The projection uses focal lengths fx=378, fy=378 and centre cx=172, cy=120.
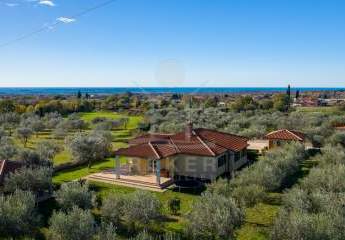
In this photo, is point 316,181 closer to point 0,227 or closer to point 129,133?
point 0,227

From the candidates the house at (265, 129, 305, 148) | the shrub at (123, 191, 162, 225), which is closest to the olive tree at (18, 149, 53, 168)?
the shrub at (123, 191, 162, 225)

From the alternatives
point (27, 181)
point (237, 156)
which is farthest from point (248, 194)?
point (27, 181)

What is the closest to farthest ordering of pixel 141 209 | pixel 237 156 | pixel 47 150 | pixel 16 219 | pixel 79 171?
1. pixel 16 219
2. pixel 141 209
3. pixel 79 171
4. pixel 47 150
5. pixel 237 156

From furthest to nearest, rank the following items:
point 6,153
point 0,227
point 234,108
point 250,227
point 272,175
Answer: point 234,108
point 6,153
point 272,175
point 250,227
point 0,227

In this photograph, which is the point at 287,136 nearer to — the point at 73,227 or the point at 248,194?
the point at 248,194

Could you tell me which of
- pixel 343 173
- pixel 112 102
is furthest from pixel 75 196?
pixel 112 102
